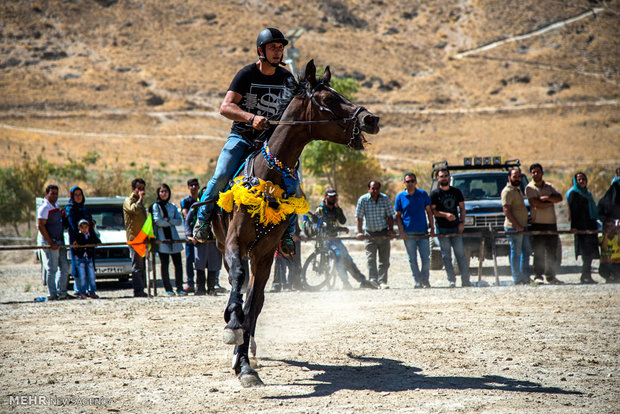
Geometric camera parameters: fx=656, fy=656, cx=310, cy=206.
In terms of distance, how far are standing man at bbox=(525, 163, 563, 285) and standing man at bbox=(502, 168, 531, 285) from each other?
0.85ft

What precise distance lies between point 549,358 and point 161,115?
8153 centimetres

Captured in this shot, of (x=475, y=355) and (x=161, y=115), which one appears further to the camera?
(x=161, y=115)

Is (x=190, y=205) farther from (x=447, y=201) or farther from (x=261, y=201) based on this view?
(x=261, y=201)

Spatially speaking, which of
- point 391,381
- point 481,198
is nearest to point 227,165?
point 391,381

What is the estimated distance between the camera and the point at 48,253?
13.5 m

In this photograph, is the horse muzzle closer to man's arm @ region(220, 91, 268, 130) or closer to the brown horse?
the brown horse

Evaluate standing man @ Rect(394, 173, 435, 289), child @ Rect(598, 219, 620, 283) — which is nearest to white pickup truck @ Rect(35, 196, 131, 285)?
standing man @ Rect(394, 173, 435, 289)

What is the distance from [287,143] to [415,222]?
8.52 metres

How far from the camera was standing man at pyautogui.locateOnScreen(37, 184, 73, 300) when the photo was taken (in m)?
13.5

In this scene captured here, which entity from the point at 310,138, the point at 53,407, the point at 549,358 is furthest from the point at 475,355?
the point at 53,407

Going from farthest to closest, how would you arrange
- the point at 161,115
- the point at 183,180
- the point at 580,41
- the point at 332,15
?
the point at 332,15 → the point at 580,41 → the point at 161,115 → the point at 183,180

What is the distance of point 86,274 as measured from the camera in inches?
553

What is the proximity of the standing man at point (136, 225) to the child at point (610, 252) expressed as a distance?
10.0 m

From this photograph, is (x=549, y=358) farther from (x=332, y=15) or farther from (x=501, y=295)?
(x=332, y=15)
